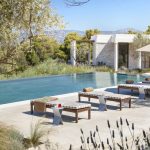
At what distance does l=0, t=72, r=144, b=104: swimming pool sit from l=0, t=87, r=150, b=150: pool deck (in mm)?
4566

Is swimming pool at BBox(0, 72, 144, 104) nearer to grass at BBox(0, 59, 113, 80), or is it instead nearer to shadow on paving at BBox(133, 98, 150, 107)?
grass at BBox(0, 59, 113, 80)

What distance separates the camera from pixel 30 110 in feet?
40.3

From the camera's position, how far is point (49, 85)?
882 inches

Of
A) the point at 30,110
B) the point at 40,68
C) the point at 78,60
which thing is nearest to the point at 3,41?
the point at 30,110

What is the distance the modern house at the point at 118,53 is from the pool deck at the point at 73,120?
18985 mm

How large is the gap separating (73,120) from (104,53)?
78.4 ft

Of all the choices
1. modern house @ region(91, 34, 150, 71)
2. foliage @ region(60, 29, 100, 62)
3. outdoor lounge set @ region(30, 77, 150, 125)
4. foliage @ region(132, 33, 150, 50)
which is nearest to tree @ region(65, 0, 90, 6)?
outdoor lounge set @ region(30, 77, 150, 125)

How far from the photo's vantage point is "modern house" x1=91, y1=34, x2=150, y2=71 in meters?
32.6

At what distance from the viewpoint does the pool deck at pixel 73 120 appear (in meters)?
8.72

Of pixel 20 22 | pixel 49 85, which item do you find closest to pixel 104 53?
pixel 49 85

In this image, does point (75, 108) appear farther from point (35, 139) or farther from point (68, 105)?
point (35, 139)

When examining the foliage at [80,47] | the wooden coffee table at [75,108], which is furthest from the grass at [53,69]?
the wooden coffee table at [75,108]

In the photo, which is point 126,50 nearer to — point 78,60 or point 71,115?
point 78,60

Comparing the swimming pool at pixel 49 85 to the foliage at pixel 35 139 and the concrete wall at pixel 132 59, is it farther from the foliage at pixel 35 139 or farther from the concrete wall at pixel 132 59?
the foliage at pixel 35 139
